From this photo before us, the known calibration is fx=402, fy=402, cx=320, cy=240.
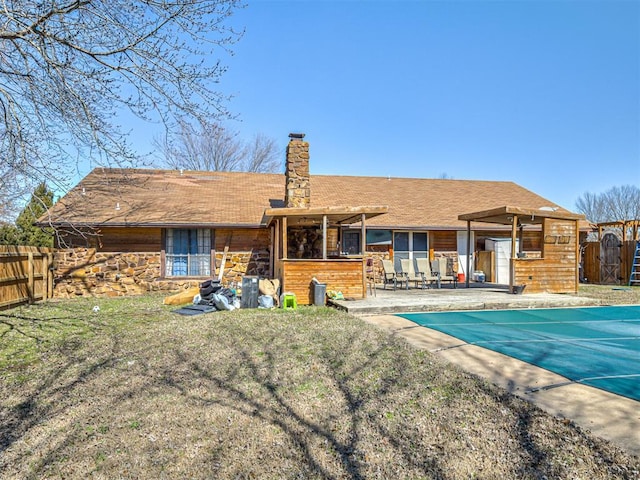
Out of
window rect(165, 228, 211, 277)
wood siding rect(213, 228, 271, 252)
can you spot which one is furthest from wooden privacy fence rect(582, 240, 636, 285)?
window rect(165, 228, 211, 277)

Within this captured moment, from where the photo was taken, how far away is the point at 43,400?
3686mm

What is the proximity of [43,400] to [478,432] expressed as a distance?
3764mm

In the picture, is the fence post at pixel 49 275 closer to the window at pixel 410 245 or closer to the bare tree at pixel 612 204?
the window at pixel 410 245

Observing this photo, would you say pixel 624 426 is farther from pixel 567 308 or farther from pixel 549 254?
pixel 549 254

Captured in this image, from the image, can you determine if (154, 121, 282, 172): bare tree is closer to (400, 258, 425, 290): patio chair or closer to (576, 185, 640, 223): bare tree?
(400, 258, 425, 290): patio chair

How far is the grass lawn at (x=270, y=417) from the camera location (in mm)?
2504

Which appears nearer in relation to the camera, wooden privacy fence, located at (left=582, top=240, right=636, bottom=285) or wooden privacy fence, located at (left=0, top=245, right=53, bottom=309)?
wooden privacy fence, located at (left=0, top=245, right=53, bottom=309)

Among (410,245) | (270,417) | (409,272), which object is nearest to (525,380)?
(270,417)

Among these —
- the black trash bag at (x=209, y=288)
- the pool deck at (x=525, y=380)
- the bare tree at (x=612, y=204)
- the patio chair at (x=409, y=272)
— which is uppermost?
the bare tree at (x=612, y=204)

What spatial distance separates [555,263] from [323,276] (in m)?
6.57

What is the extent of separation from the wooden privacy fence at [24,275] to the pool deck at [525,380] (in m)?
7.34

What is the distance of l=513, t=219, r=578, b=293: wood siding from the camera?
10.7 m

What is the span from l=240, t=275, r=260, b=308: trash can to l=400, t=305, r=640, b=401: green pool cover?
3.37 m

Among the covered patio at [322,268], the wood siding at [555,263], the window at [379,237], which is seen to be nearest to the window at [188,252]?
the covered patio at [322,268]
